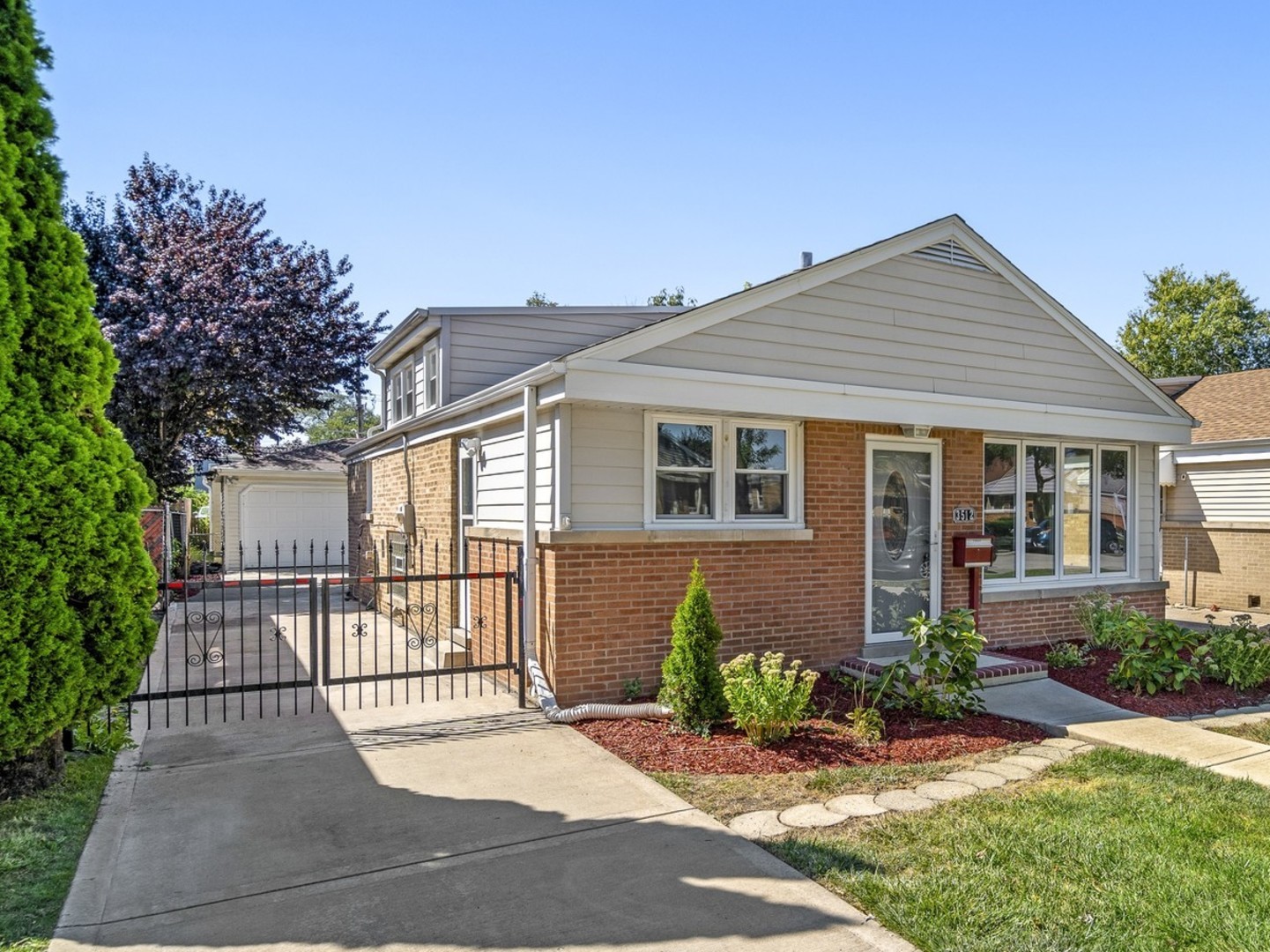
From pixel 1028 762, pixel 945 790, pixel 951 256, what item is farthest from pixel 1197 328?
pixel 945 790

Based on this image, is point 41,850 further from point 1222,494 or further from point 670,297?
point 670,297

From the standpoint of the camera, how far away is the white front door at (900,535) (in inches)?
329

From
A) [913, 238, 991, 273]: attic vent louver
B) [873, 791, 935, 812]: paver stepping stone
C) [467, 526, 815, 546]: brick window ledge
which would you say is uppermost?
[913, 238, 991, 273]: attic vent louver

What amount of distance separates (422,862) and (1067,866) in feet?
10.3

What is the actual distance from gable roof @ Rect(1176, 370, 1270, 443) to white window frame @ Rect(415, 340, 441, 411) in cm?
1234

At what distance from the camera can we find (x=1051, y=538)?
970cm

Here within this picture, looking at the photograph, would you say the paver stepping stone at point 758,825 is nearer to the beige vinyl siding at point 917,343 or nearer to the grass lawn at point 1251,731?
the beige vinyl siding at point 917,343

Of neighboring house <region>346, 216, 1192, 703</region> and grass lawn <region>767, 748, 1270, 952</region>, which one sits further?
neighboring house <region>346, 216, 1192, 703</region>

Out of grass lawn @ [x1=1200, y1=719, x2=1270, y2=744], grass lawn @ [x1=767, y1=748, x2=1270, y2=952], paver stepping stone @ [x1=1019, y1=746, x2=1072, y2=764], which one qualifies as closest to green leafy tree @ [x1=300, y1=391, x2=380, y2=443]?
paver stepping stone @ [x1=1019, y1=746, x2=1072, y2=764]

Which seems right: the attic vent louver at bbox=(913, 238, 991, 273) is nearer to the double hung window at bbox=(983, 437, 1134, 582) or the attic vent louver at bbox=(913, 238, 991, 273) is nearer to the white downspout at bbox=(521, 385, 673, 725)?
the double hung window at bbox=(983, 437, 1134, 582)

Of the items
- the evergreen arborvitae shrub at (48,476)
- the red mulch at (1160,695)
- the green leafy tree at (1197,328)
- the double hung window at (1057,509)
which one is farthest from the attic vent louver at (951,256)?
the green leafy tree at (1197,328)

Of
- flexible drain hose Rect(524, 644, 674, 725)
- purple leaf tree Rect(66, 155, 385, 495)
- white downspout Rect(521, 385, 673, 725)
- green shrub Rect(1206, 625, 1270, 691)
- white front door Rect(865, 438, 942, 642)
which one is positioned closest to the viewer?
flexible drain hose Rect(524, 644, 674, 725)

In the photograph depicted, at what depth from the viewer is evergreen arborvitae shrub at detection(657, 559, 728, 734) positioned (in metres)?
6.21

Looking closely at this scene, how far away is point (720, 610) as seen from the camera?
745 centimetres
